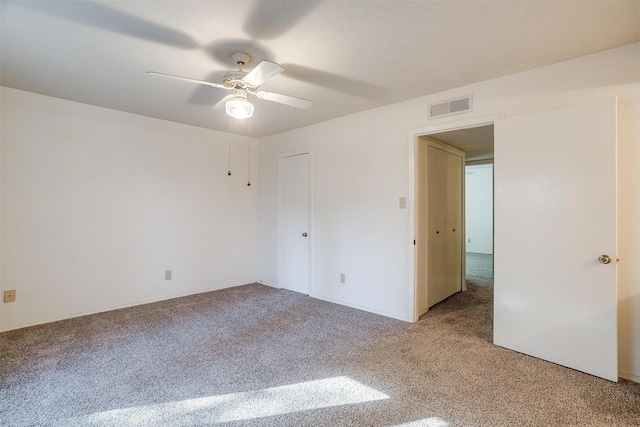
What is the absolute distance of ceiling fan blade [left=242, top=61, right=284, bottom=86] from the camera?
6.23ft

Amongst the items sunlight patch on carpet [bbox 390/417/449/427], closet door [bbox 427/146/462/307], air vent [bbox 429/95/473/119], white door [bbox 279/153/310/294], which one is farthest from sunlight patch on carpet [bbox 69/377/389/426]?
air vent [bbox 429/95/473/119]

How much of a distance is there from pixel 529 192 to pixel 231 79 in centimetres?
257

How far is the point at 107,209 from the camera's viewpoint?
3639 mm

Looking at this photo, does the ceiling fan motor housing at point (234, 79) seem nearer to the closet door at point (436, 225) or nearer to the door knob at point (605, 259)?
the closet door at point (436, 225)

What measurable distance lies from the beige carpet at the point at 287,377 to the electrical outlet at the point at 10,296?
1.13ft

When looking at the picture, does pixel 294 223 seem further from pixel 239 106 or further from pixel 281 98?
pixel 239 106

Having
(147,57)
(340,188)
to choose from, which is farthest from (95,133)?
(340,188)

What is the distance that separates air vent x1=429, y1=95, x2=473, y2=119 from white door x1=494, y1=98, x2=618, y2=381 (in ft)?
1.19

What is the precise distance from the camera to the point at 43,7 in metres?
1.79

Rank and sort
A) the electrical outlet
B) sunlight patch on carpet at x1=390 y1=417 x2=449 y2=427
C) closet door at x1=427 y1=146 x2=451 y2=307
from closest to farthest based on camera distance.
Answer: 1. sunlight patch on carpet at x1=390 y1=417 x2=449 y2=427
2. the electrical outlet
3. closet door at x1=427 y1=146 x2=451 y2=307

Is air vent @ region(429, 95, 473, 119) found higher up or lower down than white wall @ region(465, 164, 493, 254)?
higher up

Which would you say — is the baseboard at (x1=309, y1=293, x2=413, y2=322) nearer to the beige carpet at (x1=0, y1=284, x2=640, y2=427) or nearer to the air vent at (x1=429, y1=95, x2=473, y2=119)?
the beige carpet at (x1=0, y1=284, x2=640, y2=427)

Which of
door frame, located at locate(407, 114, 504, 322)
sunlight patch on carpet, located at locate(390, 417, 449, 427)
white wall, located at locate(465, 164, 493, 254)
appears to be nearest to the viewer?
sunlight patch on carpet, located at locate(390, 417, 449, 427)

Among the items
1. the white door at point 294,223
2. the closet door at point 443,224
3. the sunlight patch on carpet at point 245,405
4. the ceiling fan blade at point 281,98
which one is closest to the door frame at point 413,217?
the closet door at point 443,224
